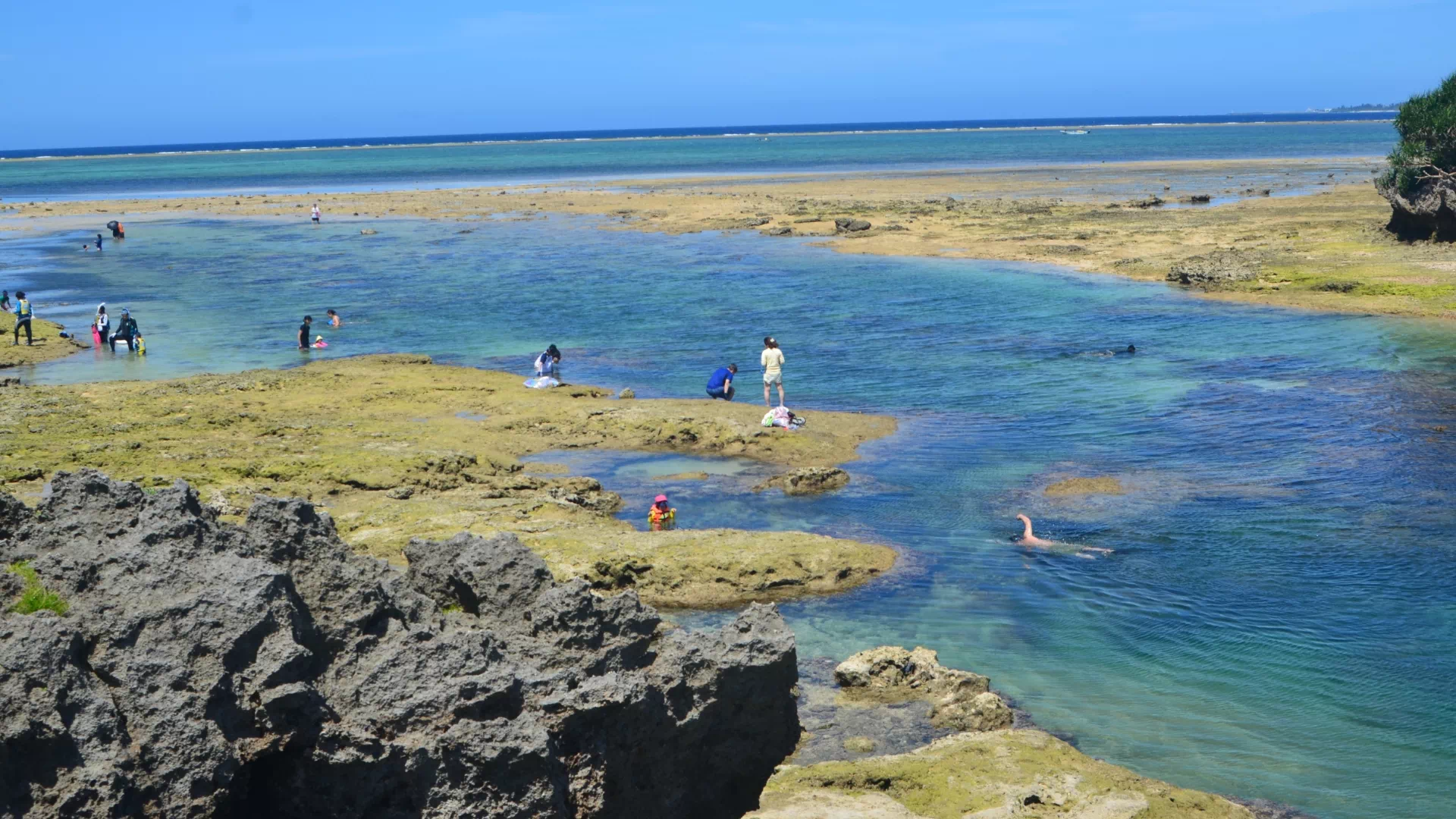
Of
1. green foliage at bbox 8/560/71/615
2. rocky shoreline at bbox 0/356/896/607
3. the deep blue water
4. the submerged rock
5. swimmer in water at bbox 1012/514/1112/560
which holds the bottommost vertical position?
swimmer in water at bbox 1012/514/1112/560

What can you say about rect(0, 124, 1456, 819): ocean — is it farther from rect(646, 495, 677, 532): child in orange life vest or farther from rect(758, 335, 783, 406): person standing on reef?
rect(758, 335, 783, 406): person standing on reef

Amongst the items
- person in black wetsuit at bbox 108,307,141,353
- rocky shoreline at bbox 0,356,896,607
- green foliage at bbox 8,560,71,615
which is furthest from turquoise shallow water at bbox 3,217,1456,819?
green foliage at bbox 8,560,71,615

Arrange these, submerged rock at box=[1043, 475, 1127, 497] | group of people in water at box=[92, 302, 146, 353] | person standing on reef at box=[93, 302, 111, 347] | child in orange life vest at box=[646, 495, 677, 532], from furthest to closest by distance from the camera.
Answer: person standing on reef at box=[93, 302, 111, 347]
group of people in water at box=[92, 302, 146, 353]
submerged rock at box=[1043, 475, 1127, 497]
child in orange life vest at box=[646, 495, 677, 532]

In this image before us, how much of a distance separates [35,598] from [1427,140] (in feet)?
150

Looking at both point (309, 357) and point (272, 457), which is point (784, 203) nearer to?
point (309, 357)

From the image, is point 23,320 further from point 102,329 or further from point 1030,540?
point 1030,540

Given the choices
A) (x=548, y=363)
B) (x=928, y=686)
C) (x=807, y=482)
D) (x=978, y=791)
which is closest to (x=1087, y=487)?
(x=807, y=482)

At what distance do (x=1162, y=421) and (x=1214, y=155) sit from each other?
100499 mm

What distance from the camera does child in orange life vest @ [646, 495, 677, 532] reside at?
17.2m

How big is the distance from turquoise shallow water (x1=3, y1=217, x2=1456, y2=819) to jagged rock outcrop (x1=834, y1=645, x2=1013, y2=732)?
703 mm

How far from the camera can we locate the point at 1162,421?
2331 centimetres

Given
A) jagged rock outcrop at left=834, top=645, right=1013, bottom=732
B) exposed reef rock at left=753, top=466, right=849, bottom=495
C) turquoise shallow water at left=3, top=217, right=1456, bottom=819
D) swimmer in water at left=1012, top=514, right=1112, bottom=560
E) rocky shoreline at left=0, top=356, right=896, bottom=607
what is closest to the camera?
jagged rock outcrop at left=834, top=645, right=1013, bottom=732

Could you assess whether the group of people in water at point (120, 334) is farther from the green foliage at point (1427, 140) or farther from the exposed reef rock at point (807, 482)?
the green foliage at point (1427, 140)

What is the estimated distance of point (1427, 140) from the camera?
42906mm
